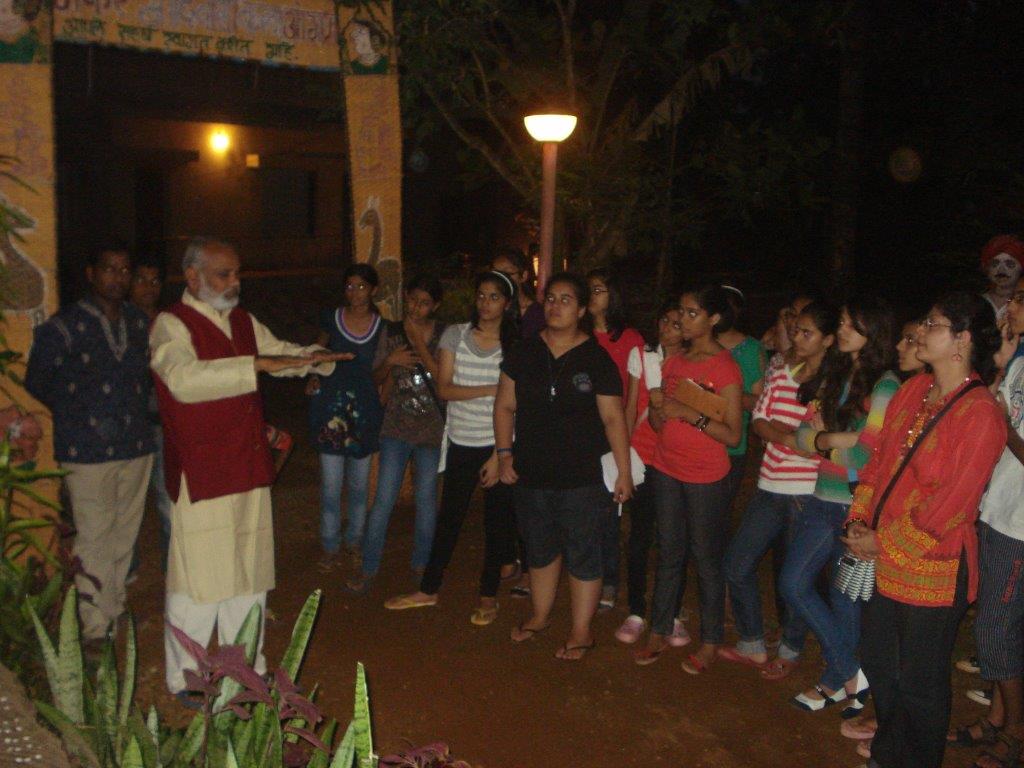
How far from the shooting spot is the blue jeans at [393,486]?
5.87m

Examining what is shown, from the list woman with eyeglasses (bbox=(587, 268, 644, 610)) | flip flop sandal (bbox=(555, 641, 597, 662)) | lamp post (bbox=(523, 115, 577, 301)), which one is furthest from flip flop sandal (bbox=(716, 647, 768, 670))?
lamp post (bbox=(523, 115, 577, 301))

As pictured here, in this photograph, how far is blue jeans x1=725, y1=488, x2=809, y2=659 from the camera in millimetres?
4820

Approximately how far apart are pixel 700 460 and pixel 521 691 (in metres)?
1.39

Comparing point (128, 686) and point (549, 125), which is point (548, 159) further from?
point (128, 686)

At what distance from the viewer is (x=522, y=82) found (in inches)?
407

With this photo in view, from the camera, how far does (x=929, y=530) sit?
350 cm

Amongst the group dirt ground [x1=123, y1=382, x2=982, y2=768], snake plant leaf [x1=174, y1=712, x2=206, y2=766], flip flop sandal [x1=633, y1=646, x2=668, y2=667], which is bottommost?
dirt ground [x1=123, y1=382, x2=982, y2=768]

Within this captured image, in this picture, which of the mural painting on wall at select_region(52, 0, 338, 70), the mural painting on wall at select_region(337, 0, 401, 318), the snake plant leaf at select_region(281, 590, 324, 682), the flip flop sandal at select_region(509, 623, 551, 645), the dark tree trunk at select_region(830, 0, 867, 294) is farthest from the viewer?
the dark tree trunk at select_region(830, 0, 867, 294)

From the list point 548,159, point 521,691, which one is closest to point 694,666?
point 521,691

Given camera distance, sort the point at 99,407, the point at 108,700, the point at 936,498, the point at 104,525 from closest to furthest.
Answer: the point at 108,700 < the point at 936,498 < the point at 99,407 < the point at 104,525

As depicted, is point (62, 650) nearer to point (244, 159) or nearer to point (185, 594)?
point (185, 594)

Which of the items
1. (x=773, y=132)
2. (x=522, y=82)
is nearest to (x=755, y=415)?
(x=773, y=132)

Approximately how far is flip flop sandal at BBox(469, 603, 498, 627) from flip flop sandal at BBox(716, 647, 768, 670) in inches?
48.6

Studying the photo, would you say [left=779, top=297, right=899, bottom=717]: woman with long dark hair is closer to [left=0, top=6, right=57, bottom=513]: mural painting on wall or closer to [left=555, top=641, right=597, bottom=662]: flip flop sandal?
[left=555, top=641, right=597, bottom=662]: flip flop sandal
